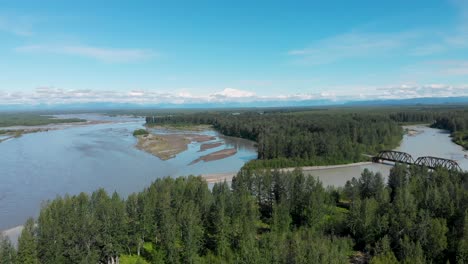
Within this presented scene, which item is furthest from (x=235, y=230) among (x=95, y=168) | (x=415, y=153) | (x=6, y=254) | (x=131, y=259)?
(x=415, y=153)

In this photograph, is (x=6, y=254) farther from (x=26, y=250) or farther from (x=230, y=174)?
(x=230, y=174)

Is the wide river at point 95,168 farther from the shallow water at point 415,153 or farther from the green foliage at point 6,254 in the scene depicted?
the green foliage at point 6,254

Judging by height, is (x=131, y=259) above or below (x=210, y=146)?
below

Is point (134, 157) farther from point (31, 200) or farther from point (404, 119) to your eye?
point (404, 119)

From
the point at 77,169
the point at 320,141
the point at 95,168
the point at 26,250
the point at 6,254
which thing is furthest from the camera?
the point at 320,141

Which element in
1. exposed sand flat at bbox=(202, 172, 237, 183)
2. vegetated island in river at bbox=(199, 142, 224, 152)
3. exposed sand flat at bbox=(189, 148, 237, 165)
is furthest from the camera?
vegetated island in river at bbox=(199, 142, 224, 152)

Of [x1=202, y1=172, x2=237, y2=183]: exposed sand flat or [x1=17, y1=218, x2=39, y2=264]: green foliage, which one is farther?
[x1=202, y1=172, x2=237, y2=183]: exposed sand flat

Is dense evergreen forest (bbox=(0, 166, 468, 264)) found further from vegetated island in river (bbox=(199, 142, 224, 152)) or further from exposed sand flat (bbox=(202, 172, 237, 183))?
vegetated island in river (bbox=(199, 142, 224, 152))

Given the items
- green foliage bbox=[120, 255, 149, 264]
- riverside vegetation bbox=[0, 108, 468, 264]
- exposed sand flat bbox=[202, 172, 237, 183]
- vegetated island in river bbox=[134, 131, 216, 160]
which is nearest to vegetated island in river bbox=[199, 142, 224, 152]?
vegetated island in river bbox=[134, 131, 216, 160]
